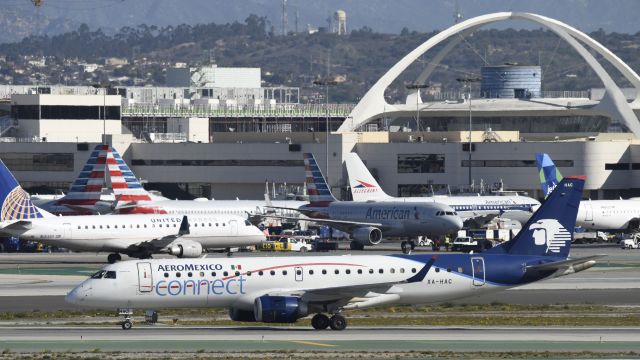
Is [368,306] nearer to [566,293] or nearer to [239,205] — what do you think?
[566,293]

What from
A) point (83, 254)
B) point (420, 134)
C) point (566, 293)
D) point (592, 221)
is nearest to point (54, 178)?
point (420, 134)

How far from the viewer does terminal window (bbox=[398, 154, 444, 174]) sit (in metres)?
168

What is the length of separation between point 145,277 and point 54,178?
121 meters

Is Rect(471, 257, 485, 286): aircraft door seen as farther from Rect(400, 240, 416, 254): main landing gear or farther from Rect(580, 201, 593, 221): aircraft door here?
Rect(580, 201, 593, 221): aircraft door

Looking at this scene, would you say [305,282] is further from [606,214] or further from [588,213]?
[606,214]

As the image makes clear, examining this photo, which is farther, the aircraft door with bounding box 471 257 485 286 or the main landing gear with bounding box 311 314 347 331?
the aircraft door with bounding box 471 257 485 286

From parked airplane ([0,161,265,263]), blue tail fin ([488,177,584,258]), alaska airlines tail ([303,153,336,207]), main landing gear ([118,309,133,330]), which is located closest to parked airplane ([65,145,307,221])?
alaska airlines tail ([303,153,336,207])

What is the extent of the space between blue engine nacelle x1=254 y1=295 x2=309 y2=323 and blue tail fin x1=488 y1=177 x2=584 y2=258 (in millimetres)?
10090

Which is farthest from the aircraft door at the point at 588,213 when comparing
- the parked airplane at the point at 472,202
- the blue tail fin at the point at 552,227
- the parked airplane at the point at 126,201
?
the blue tail fin at the point at 552,227

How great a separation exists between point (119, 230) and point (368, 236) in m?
25.3

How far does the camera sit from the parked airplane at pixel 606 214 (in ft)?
427

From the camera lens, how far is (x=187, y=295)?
192 ft

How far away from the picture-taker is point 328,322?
5875 cm

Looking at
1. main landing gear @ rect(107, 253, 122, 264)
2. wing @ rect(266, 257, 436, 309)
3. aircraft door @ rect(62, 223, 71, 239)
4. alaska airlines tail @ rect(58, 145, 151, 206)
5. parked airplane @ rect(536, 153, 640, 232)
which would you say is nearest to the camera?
wing @ rect(266, 257, 436, 309)
